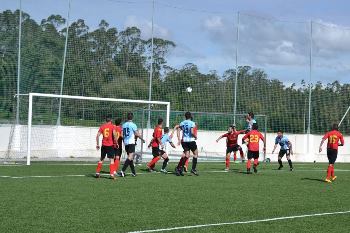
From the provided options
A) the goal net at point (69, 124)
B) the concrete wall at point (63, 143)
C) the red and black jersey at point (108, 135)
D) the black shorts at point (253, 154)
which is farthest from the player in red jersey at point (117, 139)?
the concrete wall at point (63, 143)

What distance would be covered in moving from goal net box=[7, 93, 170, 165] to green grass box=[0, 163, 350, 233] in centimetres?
943

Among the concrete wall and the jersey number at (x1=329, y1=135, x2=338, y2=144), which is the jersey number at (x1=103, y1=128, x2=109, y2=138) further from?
the concrete wall

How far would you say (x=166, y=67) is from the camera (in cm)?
3431

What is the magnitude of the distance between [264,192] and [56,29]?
19838mm

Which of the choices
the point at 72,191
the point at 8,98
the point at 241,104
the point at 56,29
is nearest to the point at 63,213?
the point at 72,191

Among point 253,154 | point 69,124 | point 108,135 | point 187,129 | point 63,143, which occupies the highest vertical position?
point 69,124

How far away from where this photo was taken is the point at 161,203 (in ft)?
40.5

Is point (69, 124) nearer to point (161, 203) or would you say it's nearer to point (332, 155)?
point (332, 155)

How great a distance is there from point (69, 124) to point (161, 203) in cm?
1848

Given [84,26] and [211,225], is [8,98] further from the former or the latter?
[211,225]

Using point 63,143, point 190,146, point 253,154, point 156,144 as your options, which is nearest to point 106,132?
A: point 190,146

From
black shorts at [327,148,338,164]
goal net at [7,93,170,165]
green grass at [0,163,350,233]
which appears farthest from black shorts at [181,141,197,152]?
goal net at [7,93,170,165]

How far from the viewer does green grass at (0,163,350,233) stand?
377 inches

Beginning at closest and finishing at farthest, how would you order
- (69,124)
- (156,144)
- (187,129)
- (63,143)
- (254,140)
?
(187,129) → (254,140) → (156,144) → (63,143) → (69,124)
